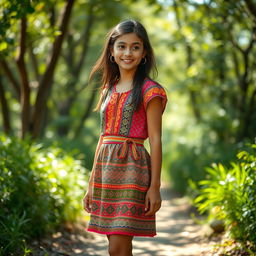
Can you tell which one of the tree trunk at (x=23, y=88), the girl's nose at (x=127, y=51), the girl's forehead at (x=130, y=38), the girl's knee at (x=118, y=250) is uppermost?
the tree trunk at (x=23, y=88)

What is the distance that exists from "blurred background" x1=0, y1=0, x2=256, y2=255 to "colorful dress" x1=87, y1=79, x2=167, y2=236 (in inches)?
45.4

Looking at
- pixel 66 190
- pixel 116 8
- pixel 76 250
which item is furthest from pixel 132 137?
pixel 116 8

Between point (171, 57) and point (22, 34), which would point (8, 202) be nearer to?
point (22, 34)

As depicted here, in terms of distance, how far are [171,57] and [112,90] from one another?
1549 cm

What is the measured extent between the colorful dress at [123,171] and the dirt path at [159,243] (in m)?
1.66

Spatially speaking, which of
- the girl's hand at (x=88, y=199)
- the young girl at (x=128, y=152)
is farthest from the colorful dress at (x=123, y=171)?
the girl's hand at (x=88, y=199)

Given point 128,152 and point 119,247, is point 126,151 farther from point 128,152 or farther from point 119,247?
point 119,247

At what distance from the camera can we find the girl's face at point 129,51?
9.45 feet

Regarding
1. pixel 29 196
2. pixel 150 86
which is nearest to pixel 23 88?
pixel 29 196

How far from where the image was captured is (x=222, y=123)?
31.4 feet

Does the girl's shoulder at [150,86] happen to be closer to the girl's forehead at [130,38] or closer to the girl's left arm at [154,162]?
the girl's left arm at [154,162]

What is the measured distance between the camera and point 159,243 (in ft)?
16.8

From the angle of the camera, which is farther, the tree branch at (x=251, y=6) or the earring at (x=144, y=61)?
the tree branch at (x=251, y=6)

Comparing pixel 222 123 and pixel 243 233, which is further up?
pixel 222 123
